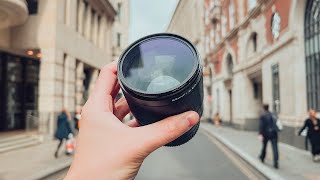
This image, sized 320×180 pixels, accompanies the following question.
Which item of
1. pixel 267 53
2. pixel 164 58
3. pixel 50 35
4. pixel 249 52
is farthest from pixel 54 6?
pixel 164 58

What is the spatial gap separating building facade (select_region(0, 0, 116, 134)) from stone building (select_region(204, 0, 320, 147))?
10.5 meters

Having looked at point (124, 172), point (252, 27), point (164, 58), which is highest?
point (252, 27)

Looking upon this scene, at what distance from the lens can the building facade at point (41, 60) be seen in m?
15.5

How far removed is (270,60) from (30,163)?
495 inches

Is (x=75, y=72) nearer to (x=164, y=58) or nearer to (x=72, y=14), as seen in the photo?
(x=72, y=14)

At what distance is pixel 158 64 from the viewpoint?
144cm

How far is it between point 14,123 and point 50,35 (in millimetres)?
5186

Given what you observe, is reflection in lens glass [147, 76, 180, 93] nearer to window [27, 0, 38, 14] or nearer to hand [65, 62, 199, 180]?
hand [65, 62, 199, 180]

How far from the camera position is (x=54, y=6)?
52.6ft

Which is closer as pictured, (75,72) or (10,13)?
(10,13)

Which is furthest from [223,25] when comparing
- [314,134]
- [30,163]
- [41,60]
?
[30,163]

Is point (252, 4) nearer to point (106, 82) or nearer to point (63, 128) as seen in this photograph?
point (63, 128)

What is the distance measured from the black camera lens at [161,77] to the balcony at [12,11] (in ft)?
37.0

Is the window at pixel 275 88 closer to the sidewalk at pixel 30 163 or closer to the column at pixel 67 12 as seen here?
the sidewalk at pixel 30 163
